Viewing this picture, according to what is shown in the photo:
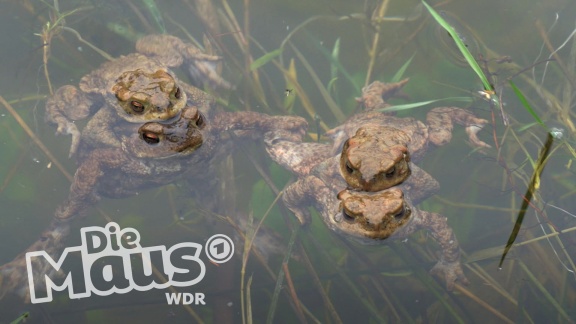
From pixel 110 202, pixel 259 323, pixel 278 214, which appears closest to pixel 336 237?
pixel 278 214

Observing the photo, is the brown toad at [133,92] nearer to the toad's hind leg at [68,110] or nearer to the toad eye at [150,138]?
the toad's hind leg at [68,110]

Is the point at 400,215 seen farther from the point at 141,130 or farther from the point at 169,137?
the point at 141,130

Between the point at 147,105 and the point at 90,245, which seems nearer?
the point at 147,105

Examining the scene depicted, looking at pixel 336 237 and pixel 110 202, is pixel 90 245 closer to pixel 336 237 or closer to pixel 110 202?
pixel 110 202

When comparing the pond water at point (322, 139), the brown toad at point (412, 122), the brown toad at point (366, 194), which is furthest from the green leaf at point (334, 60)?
the brown toad at point (366, 194)

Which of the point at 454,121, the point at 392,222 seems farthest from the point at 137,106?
the point at 454,121
